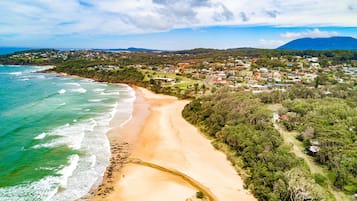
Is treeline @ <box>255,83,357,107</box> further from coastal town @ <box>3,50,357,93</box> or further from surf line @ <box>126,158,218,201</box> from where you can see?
surf line @ <box>126,158,218,201</box>

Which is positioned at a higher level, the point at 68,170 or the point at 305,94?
the point at 305,94

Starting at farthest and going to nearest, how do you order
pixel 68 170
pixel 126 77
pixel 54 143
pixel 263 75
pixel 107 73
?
1. pixel 107 73
2. pixel 126 77
3. pixel 263 75
4. pixel 54 143
5. pixel 68 170

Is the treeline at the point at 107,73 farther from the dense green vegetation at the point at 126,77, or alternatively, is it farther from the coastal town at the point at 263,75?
the coastal town at the point at 263,75

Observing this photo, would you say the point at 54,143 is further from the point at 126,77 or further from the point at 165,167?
the point at 126,77

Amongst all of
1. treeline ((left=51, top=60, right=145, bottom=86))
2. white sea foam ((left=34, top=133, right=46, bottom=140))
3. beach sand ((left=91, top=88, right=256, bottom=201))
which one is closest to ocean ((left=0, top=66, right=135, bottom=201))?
white sea foam ((left=34, top=133, right=46, bottom=140))

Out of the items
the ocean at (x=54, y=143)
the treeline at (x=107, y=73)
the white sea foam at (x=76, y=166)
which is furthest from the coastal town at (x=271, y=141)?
the treeline at (x=107, y=73)

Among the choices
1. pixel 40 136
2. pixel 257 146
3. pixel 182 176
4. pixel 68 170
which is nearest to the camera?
pixel 182 176

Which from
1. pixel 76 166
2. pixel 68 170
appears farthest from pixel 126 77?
pixel 68 170
